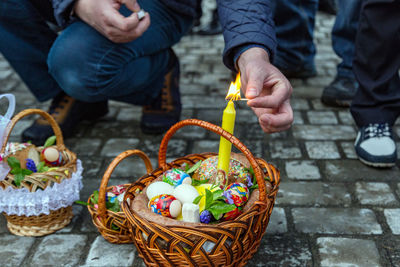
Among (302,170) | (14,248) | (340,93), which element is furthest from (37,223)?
(340,93)

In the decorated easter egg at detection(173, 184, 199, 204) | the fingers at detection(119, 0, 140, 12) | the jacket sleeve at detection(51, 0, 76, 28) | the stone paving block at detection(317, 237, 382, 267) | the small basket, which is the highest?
the fingers at detection(119, 0, 140, 12)

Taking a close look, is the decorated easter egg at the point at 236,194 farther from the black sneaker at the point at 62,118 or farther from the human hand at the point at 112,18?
the black sneaker at the point at 62,118

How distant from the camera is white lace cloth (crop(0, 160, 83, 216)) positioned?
171 centimetres

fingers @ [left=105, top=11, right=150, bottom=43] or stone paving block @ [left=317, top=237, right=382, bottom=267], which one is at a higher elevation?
fingers @ [left=105, top=11, right=150, bottom=43]

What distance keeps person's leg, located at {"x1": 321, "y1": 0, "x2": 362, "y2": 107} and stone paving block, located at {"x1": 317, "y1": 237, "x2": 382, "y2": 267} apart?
1.54 m

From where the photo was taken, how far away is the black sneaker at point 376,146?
2.32m

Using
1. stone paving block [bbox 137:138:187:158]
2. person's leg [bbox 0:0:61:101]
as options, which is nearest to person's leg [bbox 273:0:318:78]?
stone paving block [bbox 137:138:187:158]

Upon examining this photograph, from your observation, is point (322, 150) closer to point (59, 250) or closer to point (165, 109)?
point (165, 109)

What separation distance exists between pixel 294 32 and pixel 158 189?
2348 millimetres

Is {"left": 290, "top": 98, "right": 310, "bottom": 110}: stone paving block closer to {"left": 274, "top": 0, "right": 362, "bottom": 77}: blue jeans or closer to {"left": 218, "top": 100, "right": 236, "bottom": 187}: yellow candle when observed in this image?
{"left": 274, "top": 0, "right": 362, "bottom": 77}: blue jeans

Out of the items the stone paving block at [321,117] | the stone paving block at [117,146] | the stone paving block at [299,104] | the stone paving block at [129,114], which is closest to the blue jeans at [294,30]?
the stone paving block at [299,104]

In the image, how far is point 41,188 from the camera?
177cm

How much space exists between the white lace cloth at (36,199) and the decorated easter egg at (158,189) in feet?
1.34

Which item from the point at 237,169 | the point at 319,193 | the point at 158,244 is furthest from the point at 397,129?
the point at 158,244
